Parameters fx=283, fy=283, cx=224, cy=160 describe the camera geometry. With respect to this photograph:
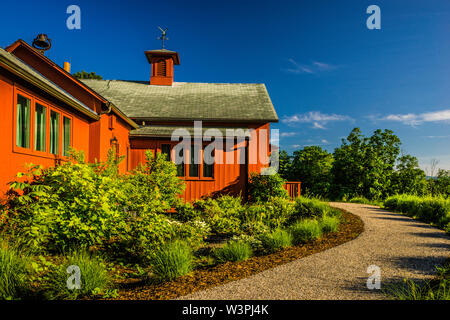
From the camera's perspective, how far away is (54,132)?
7.21 meters

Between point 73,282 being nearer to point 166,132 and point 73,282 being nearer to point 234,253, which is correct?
point 234,253

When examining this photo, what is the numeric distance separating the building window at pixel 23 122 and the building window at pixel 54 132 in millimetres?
899

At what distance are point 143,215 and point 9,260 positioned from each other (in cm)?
235

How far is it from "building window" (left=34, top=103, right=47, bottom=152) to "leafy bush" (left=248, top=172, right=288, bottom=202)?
7558 millimetres

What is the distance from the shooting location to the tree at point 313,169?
22638mm

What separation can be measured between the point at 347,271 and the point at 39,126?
7092mm

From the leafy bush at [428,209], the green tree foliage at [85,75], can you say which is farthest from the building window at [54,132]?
the green tree foliage at [85,75]

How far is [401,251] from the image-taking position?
5660mm

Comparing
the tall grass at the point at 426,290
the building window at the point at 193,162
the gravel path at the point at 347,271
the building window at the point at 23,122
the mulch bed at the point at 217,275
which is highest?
the building window at the point at 23,122

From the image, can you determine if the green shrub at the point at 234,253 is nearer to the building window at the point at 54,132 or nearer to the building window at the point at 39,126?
the building window at the point at 39,126

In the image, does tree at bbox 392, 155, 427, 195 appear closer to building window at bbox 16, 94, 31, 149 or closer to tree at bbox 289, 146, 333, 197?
tree at bbox 289, 146, 333, 197

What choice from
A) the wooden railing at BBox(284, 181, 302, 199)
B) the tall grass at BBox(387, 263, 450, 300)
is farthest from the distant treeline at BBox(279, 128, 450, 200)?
the tall grass at BBox(387, 263, 450, 300)

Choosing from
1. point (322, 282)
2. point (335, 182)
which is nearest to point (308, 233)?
point (322, 282)

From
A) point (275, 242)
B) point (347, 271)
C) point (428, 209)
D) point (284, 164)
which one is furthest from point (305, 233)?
point (284, 164)
